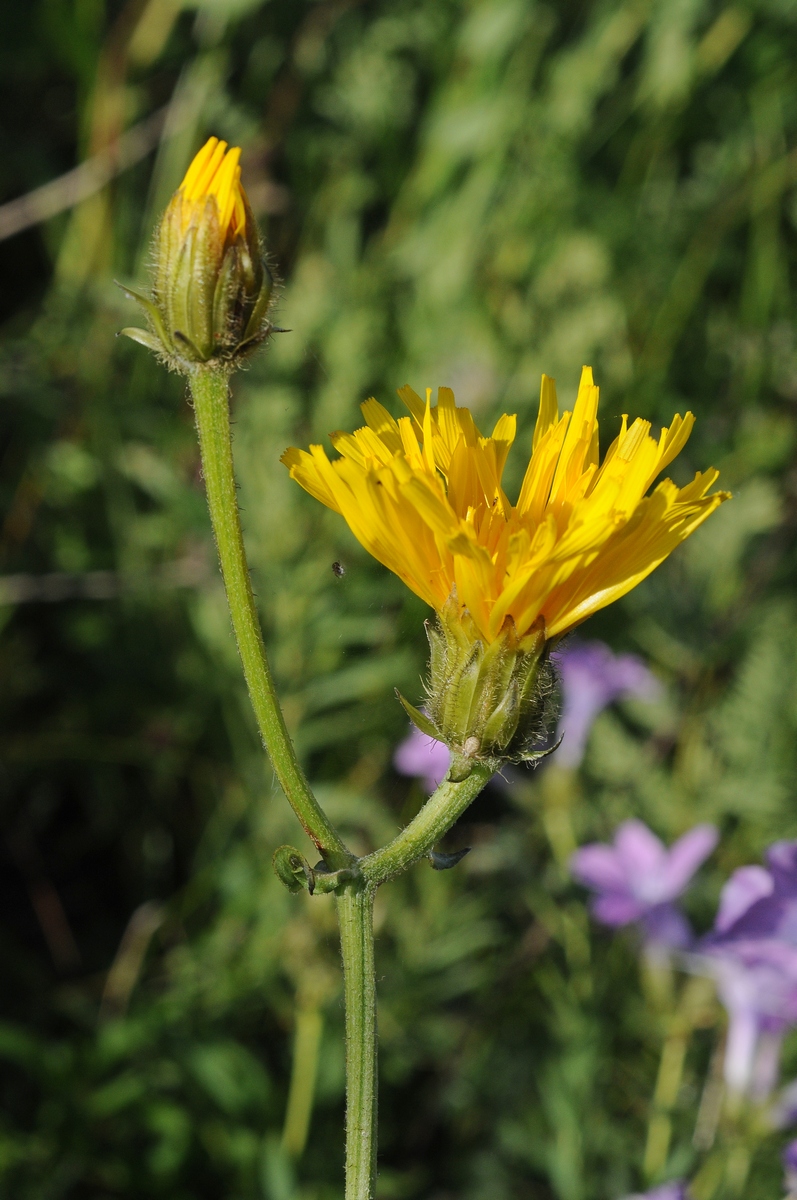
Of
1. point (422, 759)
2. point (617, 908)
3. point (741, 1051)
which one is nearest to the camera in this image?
point (741, 1051)

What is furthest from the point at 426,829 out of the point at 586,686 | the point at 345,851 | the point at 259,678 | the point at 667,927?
the point at 586,686

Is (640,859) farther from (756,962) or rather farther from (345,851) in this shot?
(345,851)

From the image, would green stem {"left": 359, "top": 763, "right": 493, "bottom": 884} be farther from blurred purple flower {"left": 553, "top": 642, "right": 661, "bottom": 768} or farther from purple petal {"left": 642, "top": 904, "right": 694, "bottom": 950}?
blurred purple flower {"left": 553, "top": 642, "right": 661, "bottom": 768}

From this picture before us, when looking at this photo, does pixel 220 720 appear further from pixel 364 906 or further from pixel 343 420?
pixel 364 906

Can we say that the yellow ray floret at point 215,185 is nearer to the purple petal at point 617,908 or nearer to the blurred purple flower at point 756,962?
the blurred purple flower at point 756,962

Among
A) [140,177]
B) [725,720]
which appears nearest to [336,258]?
[140,177]

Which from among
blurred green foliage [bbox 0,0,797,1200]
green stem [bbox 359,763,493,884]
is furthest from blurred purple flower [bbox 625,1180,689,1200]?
green stem [bbox 359,763,493,884]
